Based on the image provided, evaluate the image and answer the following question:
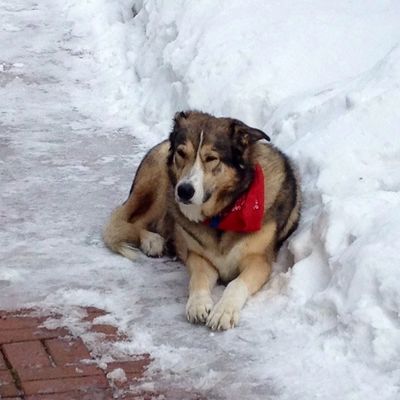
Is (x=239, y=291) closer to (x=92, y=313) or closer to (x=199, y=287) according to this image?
(x=199, y=287)

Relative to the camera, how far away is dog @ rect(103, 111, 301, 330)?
4758 millimetres

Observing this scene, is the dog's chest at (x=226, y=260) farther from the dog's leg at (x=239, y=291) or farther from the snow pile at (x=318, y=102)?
the snow pile at (x=318, y=102)

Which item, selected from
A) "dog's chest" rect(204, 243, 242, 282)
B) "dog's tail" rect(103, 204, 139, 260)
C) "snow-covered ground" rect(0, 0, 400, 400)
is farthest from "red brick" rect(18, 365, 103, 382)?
"dog's tail" rect(103, 204, 139, 260)

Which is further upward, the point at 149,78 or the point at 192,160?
the point at 192,160

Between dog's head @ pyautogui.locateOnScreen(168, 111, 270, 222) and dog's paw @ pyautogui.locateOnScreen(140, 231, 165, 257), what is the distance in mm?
497

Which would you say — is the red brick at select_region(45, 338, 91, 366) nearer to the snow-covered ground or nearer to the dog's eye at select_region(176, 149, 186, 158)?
the snow-covered ground

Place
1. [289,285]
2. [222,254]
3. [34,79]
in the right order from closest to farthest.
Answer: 1. [289,285]
2. [222,254]
3. [34,79]

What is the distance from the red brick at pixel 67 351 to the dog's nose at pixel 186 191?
894 millimetres

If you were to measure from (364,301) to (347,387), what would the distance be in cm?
45

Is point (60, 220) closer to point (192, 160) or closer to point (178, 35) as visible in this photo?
point (192, 160)

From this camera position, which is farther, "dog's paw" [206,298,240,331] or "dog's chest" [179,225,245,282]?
"dog's chest" [179,225,245,282]

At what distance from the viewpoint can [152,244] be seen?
5582 millimetres

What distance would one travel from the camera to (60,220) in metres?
5.96

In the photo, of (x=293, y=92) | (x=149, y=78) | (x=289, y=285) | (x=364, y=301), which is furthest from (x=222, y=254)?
(x=149, y=78)
